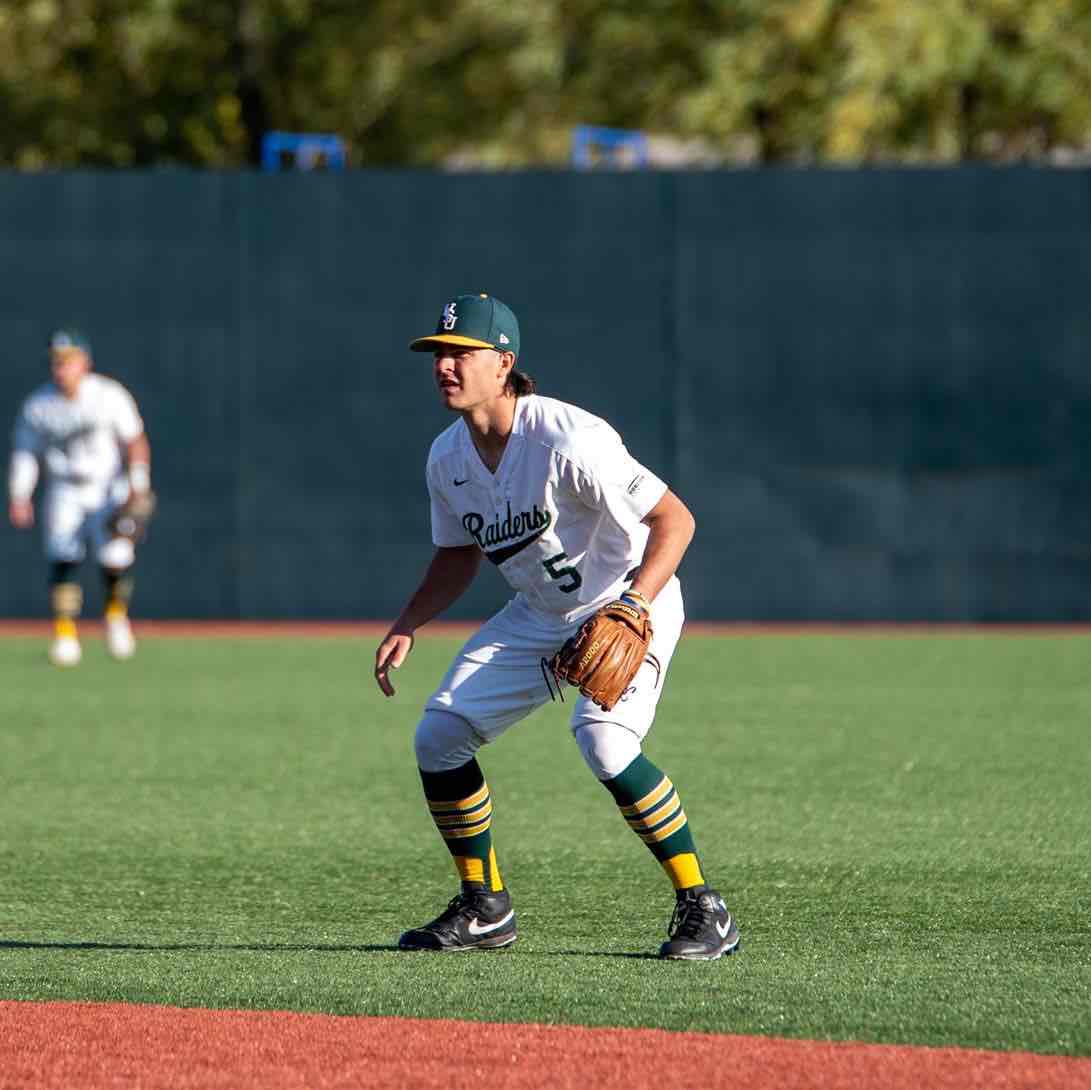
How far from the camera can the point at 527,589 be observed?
6551mm

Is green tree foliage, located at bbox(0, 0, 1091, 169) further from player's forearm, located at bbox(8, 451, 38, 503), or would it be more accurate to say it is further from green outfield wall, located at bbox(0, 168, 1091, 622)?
player's forearm, located at bbox(8, 451, 38, 503)

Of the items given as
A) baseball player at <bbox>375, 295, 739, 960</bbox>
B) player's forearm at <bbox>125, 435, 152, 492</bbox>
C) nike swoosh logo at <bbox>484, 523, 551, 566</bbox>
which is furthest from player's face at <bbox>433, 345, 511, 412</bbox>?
player's forearm at <bbox>125, 435, 152, 492</bbox>

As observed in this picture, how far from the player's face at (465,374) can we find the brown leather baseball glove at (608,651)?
689mm

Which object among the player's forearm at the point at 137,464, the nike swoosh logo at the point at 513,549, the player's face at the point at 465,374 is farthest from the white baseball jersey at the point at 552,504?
the player's forearm at the point at 137,464

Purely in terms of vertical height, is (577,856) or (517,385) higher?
(517,385)

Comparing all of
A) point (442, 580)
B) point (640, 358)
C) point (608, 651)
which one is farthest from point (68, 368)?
point (608, 651)

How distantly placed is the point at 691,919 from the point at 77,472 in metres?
10.5

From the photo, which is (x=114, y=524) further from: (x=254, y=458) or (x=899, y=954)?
(x=899, y=954)

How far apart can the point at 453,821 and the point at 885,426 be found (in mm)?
12174

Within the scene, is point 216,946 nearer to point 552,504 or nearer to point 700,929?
point 700,929

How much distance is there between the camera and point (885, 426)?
18281 mm

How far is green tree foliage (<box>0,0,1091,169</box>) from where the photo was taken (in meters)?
29.4

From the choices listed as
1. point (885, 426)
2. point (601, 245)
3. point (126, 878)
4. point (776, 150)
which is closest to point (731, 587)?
point (885, 426)

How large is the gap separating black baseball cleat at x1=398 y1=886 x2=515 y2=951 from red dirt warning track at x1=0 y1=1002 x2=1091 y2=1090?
93 cm
